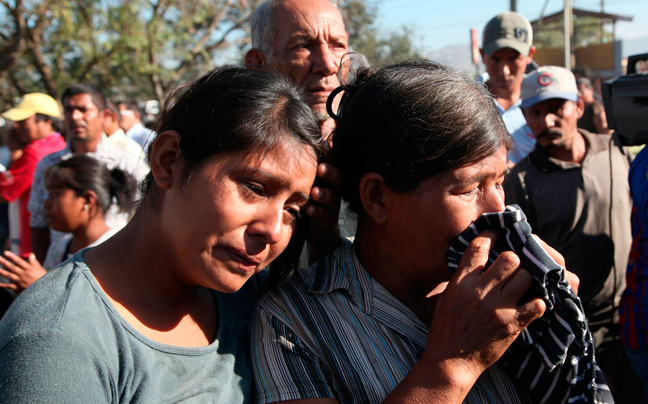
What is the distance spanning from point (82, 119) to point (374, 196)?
12.8 feet

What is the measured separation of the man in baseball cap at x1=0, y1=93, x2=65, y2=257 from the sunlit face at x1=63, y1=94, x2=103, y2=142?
22.1 inches

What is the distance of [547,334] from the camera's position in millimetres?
1485

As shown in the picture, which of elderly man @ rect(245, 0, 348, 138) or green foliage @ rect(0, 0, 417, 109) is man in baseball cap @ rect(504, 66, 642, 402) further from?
green foliage @ rect(0, 0, 417, 109)

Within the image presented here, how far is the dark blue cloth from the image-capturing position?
141 cm

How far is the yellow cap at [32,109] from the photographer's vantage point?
5680 mm

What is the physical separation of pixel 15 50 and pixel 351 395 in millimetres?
13376

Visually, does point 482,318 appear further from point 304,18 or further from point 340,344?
point 304,18

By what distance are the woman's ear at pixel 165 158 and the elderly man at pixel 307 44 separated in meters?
1.06

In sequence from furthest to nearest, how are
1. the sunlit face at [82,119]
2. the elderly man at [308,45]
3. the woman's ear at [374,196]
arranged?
the sunlit face at [82,119], the elderly man at [308,45], the woman's ear at [374,196]

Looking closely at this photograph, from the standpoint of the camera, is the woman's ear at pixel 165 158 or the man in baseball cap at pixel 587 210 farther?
the man in baseball cap at pixel 587 210

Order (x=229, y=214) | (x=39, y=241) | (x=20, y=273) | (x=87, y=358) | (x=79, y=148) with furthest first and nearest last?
(x=79, y=148) < (x=39, y=241) < (x=20, y=273) < (x=229, y=214) < (x=87, y=358)

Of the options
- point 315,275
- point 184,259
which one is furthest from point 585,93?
point 184,259

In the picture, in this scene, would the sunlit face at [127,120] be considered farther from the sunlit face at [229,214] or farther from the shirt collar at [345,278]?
the sunlit face at [229,214]

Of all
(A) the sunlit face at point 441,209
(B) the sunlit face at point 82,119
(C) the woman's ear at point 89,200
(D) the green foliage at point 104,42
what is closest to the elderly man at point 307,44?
(A) the sunlit face at point 441,209
